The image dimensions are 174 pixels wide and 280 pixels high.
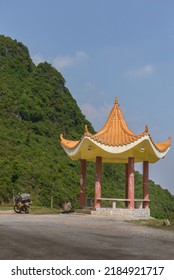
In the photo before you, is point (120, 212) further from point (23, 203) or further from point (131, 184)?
point (23, 203)

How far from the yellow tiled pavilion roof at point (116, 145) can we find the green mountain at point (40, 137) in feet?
31.2

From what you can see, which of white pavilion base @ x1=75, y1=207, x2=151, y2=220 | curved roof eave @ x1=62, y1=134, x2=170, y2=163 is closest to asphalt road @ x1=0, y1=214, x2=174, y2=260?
white pavilion base @ x1=75, y1=207, x2=151, y2=220

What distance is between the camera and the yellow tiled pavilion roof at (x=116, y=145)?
73.0 ft

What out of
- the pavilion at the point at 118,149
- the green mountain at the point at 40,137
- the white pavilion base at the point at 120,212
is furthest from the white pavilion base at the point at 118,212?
the green mountain at the point at 40,137

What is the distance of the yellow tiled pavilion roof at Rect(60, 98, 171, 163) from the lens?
2225cm

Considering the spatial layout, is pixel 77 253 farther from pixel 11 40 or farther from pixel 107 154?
pixel 11 40

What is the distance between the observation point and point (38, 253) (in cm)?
857

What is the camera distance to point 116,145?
2241cm

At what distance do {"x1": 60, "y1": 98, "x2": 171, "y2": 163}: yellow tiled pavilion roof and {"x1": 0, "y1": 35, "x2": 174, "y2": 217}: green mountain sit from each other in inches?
375

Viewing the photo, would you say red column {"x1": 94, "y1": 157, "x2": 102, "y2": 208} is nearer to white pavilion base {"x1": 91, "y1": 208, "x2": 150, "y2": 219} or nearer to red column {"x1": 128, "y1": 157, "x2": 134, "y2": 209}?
white pavilion base {"x1": 91, "y1": 208, "x2": 150, "y2": 219}

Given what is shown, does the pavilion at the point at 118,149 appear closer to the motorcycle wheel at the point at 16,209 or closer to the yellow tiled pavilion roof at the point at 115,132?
the yellow tiled pavilion roof at the point at 115,132

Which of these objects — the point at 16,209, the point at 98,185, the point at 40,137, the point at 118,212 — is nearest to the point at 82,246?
the point at 118,212

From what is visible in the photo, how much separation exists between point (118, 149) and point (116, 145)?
0.78ft

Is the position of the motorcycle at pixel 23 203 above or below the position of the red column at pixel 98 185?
below
